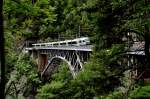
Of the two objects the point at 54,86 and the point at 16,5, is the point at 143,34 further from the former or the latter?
the point at 54,86

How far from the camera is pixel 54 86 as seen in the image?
40969 mm

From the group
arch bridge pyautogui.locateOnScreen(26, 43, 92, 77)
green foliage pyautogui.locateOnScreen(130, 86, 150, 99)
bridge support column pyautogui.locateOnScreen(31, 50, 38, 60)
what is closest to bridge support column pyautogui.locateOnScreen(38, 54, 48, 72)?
arch bridge pyautogui.locateOnScreen(26, 43, 92, 77)

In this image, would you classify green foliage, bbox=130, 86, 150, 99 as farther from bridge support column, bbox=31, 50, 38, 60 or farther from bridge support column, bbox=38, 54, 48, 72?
bridge support column, bbox=31, 50, 38, 60

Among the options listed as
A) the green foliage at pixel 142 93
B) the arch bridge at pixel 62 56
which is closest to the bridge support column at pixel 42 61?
the arch bridge at pixel 62 56

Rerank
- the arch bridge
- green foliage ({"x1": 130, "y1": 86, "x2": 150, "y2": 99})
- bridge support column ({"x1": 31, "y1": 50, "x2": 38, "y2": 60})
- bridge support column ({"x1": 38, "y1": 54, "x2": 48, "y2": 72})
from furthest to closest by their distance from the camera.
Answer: bridge support column ({"x1": 31, "y1": 50, "x2": 38, "y2": 60}) < bridge support column ({"x1": 38, "y1": 54, "x2": 48, "y2": 72}) < the arch bridge < green foliage ({"x1": 130, "y1": 86, "x2": 150, "y2": 99})

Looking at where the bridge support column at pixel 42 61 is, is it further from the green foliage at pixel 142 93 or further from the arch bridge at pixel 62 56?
the green foliage at pixel 142 93

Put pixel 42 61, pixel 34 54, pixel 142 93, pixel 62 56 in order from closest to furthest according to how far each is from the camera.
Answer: pixel 142 93, pixel 62 56, pixel 42 61, pixel 34 54

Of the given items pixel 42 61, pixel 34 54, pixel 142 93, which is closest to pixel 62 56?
pixel 42 61

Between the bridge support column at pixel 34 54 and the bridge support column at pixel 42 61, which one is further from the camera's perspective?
the bridge support column at pixel 34 54

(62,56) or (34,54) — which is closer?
(62,56)

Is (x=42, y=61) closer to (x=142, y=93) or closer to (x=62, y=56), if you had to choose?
(x=62, y=56)

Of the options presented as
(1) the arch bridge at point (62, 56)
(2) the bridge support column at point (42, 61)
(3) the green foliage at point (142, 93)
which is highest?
(3) the green foliage at point (142, 93)

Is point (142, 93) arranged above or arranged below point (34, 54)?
above

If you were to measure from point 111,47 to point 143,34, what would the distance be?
6.31 ft
